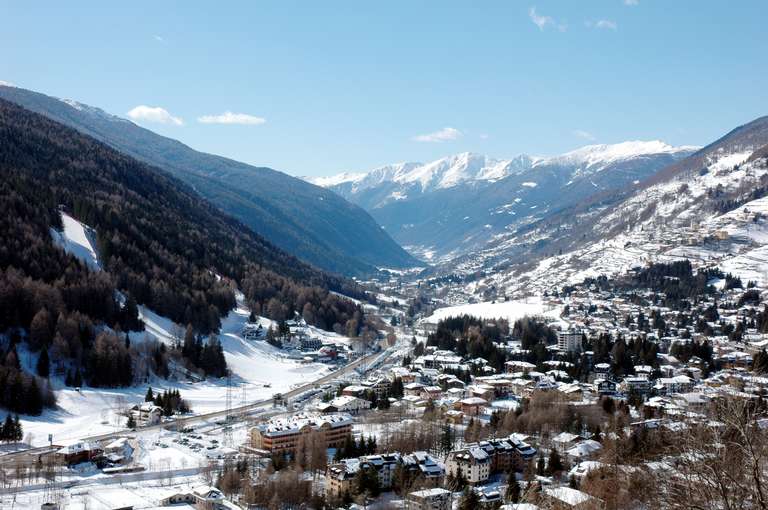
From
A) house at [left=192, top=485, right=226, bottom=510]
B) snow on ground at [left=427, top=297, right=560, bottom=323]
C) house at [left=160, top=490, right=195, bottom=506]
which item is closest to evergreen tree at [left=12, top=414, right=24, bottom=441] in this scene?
house at [left=160, top=490, right=195, bottom=506]

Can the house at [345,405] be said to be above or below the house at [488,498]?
below

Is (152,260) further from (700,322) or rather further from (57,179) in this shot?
(700,322)

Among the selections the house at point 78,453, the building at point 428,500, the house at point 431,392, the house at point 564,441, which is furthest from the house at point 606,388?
the house at point 78,453

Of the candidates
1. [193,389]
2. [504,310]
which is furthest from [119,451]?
[504,310]

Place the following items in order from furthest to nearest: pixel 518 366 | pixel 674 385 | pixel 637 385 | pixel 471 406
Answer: pixel 518 366
pixel 637 385
pixel 674 385
pixel 471 406

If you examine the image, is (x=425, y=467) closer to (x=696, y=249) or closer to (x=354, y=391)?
(x=354, y=391)

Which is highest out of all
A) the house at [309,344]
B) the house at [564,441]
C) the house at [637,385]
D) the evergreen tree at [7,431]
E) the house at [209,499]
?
the evergreen tree at [7,431]

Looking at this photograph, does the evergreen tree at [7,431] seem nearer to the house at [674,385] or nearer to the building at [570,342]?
the house at [674,385]
